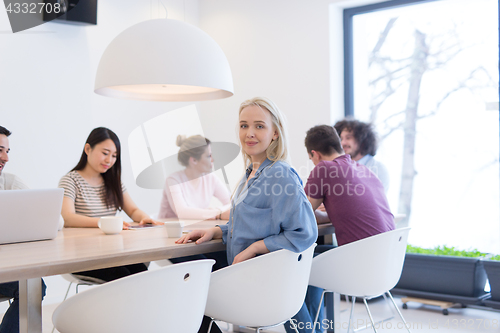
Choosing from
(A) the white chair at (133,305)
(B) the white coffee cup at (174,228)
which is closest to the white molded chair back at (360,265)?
(B) the white coffee cup at (174,228)

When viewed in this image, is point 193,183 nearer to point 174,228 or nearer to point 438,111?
point 174,228

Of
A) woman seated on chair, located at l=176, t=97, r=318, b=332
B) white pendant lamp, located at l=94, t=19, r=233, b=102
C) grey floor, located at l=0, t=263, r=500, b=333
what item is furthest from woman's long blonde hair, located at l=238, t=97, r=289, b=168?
grey floor, located at l=0, t=263, r=500, b=333

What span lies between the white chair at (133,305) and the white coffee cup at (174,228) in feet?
1.55

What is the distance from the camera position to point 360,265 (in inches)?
81.5

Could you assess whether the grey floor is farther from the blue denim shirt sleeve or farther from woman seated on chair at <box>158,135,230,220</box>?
the blue denim shirt sleeve

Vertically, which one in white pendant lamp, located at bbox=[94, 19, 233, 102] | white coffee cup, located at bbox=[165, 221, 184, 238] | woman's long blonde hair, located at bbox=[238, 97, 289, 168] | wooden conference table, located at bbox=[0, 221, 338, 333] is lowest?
wooden conference table, located at bbox=[0, 221, 338, 333]

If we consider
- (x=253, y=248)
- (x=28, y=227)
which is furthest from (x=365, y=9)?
(x=28, y=227)

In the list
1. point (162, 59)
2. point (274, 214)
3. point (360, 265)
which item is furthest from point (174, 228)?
point (360, 265)

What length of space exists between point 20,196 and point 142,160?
2732mm

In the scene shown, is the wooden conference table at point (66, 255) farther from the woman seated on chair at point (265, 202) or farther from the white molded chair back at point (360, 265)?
the white molded chair back at point (360, 265)

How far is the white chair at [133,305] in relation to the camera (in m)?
1.32

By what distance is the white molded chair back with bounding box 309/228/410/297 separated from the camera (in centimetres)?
206

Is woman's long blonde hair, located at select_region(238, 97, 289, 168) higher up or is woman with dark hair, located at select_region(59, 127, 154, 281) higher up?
woman's long blonde hair, located at select_region(238, 97, 289, 168)

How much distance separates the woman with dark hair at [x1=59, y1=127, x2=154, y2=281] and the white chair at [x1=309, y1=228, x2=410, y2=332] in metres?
0.96
